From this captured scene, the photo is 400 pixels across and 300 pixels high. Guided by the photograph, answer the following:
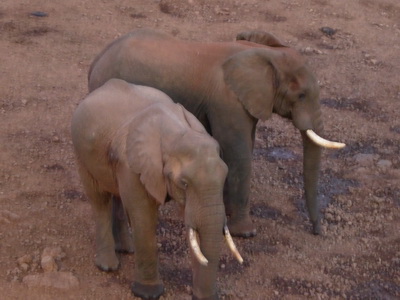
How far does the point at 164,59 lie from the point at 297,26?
521 centimetres

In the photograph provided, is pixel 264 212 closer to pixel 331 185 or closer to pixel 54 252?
pixel 331 185

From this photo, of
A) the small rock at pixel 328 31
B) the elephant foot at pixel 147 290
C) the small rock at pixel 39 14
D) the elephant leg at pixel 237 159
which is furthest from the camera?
the small rock at pixel 328 31

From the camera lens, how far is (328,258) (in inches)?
218

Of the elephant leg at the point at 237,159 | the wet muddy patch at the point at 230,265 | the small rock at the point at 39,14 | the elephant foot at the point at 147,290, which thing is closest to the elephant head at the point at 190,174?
the elephant foot at the point at 147,290

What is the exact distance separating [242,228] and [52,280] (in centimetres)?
162

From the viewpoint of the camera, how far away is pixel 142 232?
14.8 ft

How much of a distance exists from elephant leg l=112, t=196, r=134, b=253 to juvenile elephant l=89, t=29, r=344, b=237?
912mm

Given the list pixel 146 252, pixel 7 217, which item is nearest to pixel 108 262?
pixel 146 252

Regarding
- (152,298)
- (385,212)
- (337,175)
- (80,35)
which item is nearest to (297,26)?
(80,35)

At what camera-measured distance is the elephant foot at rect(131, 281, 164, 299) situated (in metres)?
4.80

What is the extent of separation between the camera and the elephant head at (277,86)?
17.6ft

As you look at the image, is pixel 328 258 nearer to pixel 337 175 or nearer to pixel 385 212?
pixel 385 212

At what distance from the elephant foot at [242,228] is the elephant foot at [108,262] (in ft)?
3.54

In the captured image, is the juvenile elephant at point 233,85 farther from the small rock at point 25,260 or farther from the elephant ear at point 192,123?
the small rock at point 25,260
